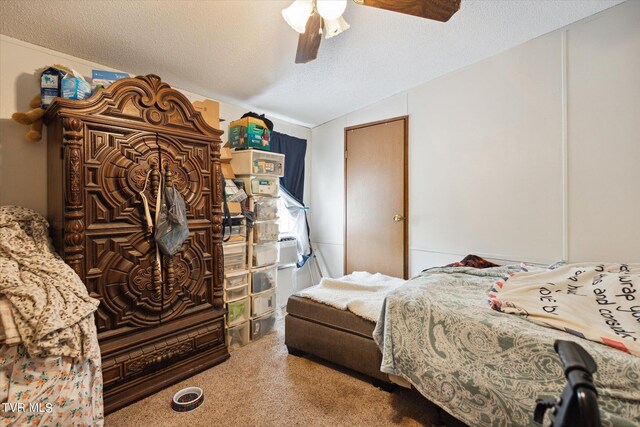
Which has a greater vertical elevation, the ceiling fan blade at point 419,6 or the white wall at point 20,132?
the ceiling fan blade at point 419,6

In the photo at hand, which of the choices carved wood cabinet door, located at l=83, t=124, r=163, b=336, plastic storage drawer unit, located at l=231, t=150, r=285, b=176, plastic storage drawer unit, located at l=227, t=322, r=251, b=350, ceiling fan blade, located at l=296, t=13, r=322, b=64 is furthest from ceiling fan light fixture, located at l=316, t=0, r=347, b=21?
plastic storage drawer unit, located at l=227, t=322, r=251, b=350

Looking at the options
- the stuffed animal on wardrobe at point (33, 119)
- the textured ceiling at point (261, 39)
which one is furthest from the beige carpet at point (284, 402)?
the textured ceiling at point (261, 39)

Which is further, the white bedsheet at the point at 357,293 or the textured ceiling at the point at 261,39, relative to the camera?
the white bedsheet at the point at 357,293

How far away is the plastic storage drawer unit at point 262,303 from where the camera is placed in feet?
8.72

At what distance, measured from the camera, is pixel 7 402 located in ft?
4.01

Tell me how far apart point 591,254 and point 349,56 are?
8.06 ft

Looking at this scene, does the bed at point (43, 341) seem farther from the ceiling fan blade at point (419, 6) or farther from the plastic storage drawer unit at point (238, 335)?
the ceiling fan blade at point (419, 6)

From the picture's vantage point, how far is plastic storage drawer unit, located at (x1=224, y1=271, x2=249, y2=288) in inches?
97.8

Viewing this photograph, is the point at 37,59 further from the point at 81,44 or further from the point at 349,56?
the point at 349,56

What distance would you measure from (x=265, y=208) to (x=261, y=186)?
0.22 metres

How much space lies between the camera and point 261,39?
2.10 meters

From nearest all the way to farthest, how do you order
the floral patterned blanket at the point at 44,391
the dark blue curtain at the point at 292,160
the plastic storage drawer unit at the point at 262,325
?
the floral patterned blanket at the point at 44,391, the plastic storage drawer unit at the point at 262,325, the dark blue curtain at the point at 292,160

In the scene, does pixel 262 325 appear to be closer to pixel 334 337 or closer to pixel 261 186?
pixel 334 337

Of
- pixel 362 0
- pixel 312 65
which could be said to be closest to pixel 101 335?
pixel 362 0
